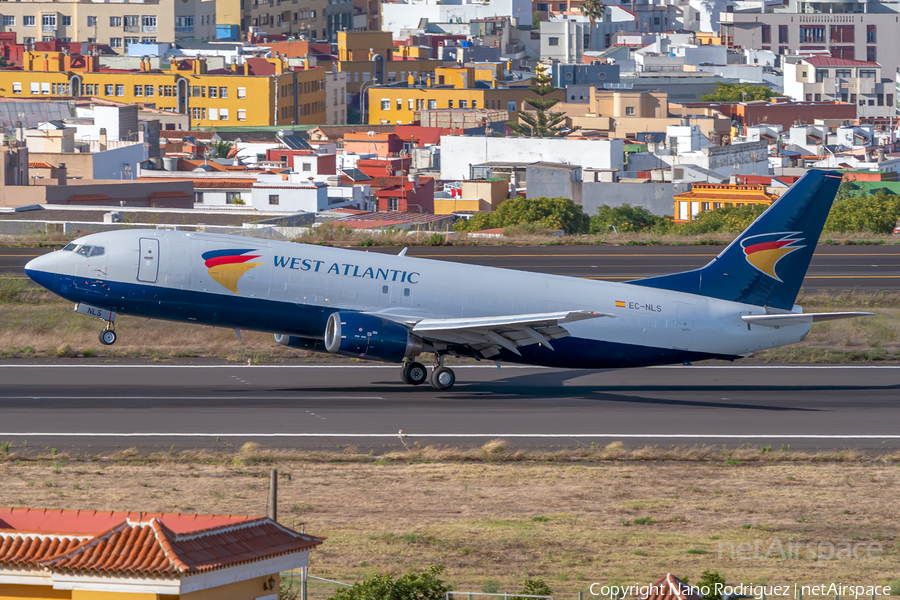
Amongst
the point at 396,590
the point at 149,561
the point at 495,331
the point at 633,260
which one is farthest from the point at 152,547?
the point at 633,260

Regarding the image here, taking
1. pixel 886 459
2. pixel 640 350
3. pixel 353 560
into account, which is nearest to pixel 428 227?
pixel 640 350

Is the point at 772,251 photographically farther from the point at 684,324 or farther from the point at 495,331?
the point at 495,331

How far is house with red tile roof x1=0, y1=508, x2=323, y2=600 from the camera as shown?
14.3m

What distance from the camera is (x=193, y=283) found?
115ft

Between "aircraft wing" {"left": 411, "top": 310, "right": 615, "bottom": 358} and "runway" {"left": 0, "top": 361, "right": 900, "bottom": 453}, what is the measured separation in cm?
181

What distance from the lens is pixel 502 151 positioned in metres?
177

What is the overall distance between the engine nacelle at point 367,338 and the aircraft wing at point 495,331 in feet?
1.62

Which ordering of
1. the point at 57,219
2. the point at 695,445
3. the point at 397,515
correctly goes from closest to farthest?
the point at 397,515 < the point at 695,445 < the point at 57,219

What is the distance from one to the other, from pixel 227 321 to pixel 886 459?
17902 millimetres

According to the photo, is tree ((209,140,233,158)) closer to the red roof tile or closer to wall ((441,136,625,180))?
wall ((441,136,625,180))

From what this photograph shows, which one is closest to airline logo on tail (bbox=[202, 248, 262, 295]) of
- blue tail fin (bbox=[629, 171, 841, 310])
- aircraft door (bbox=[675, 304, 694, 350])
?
aircraft door (bbox=[675, 304, 694, 350])

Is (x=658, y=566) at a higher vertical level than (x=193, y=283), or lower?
lower

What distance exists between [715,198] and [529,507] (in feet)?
397

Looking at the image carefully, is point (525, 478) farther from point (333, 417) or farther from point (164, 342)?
point (164, 342)
